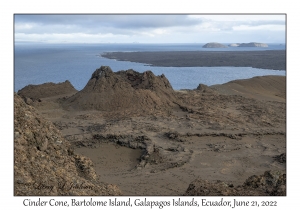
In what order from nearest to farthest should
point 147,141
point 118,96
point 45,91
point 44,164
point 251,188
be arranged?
point 44,164 < point 251,188 < point 147,141 < point 118,96 < point 45,91

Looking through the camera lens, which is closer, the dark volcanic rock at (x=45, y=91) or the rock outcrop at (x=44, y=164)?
the rock outcrop at (x=44, y=164)

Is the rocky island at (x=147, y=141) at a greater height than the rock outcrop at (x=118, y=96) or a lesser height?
lesser

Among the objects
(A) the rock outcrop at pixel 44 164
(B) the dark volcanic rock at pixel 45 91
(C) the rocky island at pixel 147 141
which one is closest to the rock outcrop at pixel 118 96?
(C) the rocky island at pixel 147 141

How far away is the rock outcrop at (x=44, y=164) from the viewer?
21.5ft

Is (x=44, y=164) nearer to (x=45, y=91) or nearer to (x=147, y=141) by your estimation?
(x=147, y=141)

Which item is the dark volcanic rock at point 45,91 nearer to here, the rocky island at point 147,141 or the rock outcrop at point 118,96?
the rocky island at point 147,141

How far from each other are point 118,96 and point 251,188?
15.2m

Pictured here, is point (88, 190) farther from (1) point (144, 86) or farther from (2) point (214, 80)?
(2) point (214, 80)

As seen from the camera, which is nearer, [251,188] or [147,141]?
[251,188]

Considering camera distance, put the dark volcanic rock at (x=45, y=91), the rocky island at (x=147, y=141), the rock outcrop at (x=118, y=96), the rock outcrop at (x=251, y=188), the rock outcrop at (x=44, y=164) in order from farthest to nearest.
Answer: the dark volcanic rock at (x=45, y=91) < the rock outcrop at (x=118, y=96) < the rocky island at (x=147, y=141) < the rock outcrop at (x=251, y=188) < the rock outcrop at (x=44, y=164)

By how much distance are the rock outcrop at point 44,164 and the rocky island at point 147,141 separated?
0.08ft

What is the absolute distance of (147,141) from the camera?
15.4 m

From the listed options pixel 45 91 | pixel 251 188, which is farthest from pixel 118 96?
pixel 251 188

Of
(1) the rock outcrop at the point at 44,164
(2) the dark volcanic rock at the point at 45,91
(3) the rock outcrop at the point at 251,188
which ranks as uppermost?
(2) the dark volcanic rock at the point at 45,91
